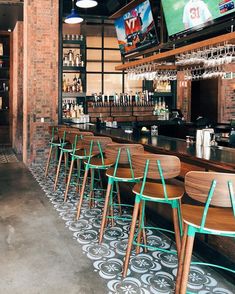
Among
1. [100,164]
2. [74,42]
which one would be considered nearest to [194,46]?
[100,164]

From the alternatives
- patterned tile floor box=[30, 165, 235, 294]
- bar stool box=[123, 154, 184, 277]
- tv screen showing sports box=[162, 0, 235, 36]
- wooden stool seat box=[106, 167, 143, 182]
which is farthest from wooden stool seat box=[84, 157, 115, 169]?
tv screen showing sports box=[162, 0, 235, 36]

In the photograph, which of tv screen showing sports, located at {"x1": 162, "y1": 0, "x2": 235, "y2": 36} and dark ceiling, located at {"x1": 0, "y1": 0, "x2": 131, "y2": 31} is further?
dark ceiling, located at {"x1": 0, "y1": 0, "x2": 131, "y2": 31}

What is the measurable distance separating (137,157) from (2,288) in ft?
4.74

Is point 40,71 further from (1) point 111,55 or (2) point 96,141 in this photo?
(2) point 96,141

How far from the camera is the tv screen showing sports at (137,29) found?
538 cm

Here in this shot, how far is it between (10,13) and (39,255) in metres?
7.44

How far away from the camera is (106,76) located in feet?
29.9

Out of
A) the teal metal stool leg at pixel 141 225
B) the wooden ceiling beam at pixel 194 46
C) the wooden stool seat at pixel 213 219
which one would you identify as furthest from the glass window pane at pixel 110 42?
the wooden stool seat at pixel 213 219

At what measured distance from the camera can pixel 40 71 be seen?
25.1ft

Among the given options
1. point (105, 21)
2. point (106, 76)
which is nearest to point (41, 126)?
point (106, 76)

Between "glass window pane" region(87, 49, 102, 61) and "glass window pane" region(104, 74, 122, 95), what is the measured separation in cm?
50

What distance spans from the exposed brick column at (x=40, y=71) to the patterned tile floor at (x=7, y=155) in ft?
3.50

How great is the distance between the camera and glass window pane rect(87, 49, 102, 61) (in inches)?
350

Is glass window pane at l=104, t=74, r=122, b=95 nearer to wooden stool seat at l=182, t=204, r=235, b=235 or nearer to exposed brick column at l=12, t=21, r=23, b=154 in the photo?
exposed brick column at l=12, t=21, r=23, b=154
